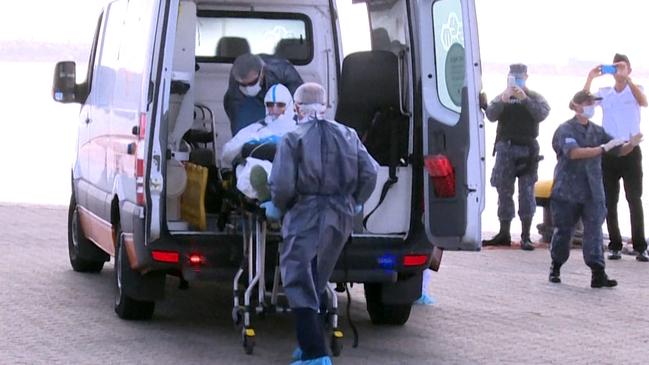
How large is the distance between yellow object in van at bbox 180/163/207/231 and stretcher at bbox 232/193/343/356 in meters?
0.31

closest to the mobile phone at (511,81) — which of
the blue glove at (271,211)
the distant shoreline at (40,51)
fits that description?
the blue glove at (271,211)

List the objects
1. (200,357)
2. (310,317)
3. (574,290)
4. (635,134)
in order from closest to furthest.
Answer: (310,317) < (200,357) < (574,290) < (635,134)

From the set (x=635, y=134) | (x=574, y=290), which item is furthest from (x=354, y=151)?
(x=635, y=134)

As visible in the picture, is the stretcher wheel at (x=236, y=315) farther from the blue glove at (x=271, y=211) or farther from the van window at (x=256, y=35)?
the van window at (x=256, y=35)

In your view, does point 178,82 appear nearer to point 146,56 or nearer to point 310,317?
point 146,56

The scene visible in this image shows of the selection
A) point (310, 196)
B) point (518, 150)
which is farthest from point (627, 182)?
point (310, 196)

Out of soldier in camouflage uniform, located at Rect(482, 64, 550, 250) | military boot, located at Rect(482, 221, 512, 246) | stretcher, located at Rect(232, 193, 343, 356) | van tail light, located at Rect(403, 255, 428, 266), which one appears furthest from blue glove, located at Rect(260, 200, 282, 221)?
military boot, located at Rect(482, 221, 512, 246)

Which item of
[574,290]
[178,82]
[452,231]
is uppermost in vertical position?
[178,82]

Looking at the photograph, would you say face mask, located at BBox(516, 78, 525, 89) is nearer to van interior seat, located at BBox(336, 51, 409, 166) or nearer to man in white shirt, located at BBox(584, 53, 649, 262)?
man in white shirt, located at BBox(584, 53, 649, 262)

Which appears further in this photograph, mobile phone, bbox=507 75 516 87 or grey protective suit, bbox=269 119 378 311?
mobile phone, bbox=507 75 516 87

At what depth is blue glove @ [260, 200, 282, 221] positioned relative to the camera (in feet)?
31.2

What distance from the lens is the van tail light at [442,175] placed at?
10.2 m

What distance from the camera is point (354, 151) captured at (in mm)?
9359

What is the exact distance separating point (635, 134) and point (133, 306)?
6.10 m
